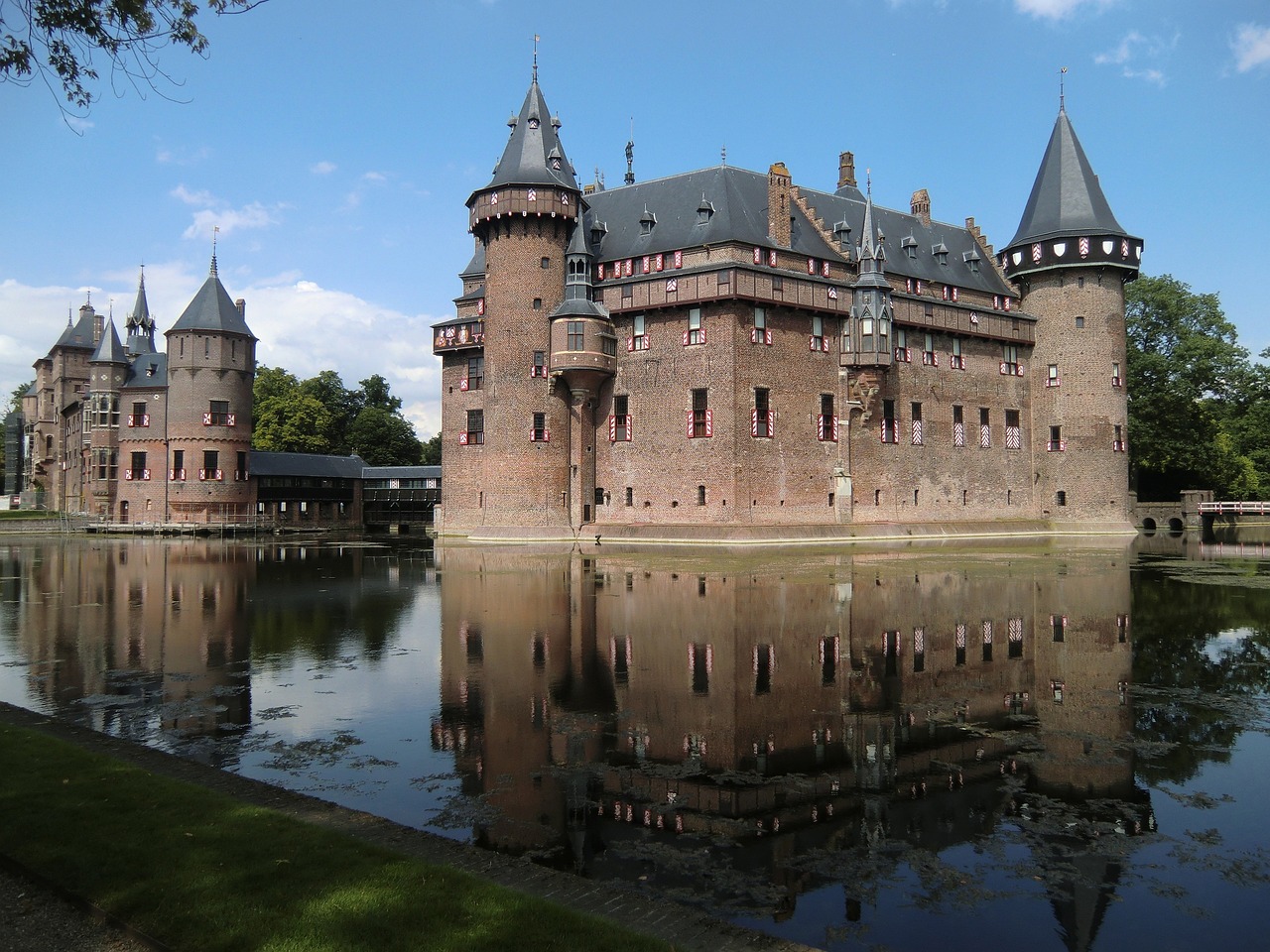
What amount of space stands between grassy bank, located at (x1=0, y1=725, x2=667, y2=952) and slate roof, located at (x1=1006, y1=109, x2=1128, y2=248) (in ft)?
171

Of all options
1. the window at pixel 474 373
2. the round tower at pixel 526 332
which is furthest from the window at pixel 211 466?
the round tower at pixel 526 332

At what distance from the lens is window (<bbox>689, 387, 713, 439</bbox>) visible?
40531 millimetres

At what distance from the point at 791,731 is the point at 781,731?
98 millimetres

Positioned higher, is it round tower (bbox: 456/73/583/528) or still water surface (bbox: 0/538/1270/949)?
round tower (bbox: 456/73/583/528)

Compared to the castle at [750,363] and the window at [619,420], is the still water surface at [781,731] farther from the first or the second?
the window at [619,420]

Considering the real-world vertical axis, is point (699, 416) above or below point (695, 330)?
below

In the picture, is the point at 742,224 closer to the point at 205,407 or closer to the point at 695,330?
the point at 695,330

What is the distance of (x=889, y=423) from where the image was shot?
Answer: 45.8 meters

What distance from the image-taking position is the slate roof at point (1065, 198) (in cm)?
4900

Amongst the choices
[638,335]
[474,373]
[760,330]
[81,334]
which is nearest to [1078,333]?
[760,330]

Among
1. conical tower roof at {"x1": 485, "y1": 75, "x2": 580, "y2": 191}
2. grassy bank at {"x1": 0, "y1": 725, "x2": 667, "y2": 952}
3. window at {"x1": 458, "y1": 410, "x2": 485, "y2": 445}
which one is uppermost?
conical tower roof at {"x1": 485, "y1": 75, "x2": 580, "y2": 191}

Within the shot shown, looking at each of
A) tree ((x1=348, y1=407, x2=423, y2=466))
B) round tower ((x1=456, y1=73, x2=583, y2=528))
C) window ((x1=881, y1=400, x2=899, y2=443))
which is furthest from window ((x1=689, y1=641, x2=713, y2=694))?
tree ((x1=348, y1=407, x2=423, y2=466))

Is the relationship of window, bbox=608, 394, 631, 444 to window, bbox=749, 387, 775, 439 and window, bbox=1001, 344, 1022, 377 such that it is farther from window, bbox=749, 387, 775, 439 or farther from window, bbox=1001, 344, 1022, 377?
window, bbox=1001, 344, 1022, 377

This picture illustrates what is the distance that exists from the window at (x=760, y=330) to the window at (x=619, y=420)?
6.49 meters
